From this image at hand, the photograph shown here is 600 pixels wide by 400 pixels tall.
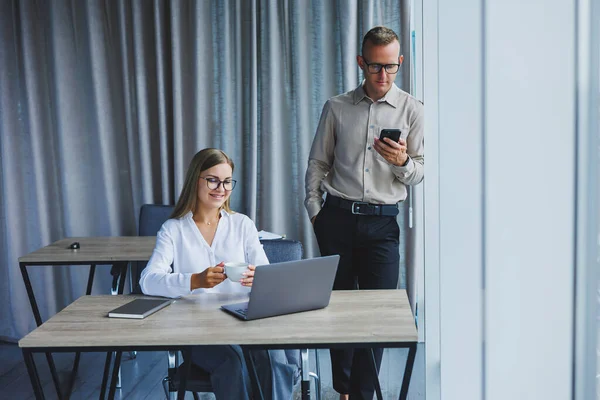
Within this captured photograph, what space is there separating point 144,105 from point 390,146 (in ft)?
7.33

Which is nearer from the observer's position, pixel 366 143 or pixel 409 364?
pixel 409 364

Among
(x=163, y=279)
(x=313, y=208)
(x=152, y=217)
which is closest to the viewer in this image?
(x=163, y=279)

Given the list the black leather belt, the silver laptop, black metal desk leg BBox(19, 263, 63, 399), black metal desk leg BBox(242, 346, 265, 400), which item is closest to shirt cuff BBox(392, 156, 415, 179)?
the black leather belt

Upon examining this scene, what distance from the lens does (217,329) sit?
1.99 m

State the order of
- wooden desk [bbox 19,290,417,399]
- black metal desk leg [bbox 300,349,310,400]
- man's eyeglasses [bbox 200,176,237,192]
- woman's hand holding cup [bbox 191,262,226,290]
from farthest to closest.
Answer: man's eyeglasses [bbox 200,176,237,192], black metal desk leg [bbox 300,349,310,400], woman's hand holding cup [bbox 191,262,226,290], wooden desk [bbox 19,290,417,399]

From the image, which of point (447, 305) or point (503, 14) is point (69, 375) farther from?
point (503, 14)

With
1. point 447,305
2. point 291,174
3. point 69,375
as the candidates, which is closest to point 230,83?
point 291,174

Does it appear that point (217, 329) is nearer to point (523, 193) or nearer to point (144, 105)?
point (523, 193)

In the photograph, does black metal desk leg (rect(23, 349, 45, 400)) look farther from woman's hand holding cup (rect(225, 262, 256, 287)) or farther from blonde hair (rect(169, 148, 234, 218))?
blonde hair (rect(169, 148, 234, 218))

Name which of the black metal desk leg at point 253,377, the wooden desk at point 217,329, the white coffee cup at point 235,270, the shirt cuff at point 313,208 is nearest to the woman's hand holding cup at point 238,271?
the white coffee cup at point 235,270

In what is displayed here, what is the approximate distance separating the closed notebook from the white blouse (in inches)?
7.6

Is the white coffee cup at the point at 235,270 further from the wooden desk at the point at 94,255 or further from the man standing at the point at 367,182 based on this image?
the wooden desk at the point at 94,255

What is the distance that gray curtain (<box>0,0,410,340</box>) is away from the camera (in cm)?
423

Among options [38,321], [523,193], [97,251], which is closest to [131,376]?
[38,321]
